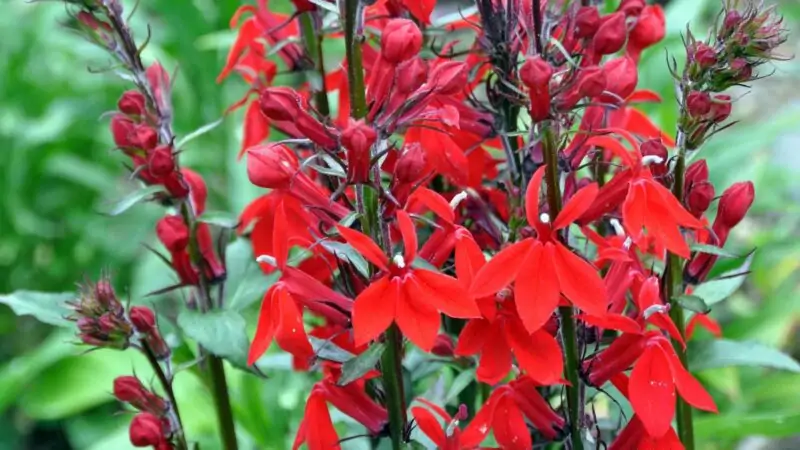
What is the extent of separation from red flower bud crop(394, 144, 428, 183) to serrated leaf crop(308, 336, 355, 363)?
0.16m

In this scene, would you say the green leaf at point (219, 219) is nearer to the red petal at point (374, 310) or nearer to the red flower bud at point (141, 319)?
the red flower bud at point (141, 319)

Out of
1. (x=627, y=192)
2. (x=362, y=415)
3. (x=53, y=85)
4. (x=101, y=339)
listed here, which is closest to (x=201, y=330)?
(x=101, y=339)

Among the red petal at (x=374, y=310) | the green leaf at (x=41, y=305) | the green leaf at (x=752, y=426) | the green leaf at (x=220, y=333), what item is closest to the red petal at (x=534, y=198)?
the red petal at (x=374, y=310)

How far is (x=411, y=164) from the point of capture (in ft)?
2.37

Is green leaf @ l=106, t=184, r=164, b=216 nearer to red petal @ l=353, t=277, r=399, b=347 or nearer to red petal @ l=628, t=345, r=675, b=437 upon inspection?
red petal @ l=353, t=277, r=399, b=347

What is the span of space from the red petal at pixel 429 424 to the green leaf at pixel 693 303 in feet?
0.79

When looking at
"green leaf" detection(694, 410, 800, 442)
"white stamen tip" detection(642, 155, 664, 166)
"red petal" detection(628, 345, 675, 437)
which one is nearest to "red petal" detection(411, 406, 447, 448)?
"red petal" detection(628, 345, 675, 437)

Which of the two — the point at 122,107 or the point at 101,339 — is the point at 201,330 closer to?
the point at 101,339

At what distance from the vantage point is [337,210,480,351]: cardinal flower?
0.65m

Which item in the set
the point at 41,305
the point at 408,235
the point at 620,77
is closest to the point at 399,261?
the point at 408,235

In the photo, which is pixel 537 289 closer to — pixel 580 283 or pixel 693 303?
pixel 580 283

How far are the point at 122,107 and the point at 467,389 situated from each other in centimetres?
46

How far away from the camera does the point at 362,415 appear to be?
816 millimetres

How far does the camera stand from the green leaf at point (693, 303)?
2.66 feet
